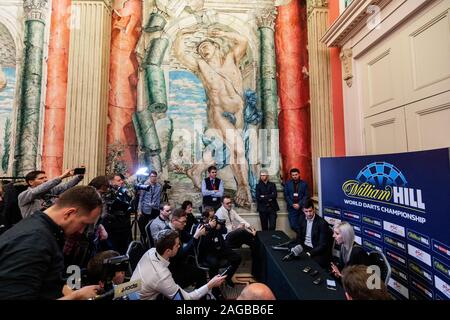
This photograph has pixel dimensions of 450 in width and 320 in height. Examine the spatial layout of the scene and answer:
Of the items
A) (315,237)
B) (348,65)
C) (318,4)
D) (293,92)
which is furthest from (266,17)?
(315,237)

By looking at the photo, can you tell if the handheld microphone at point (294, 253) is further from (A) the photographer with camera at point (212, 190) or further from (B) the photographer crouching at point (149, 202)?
(B) the photographer crouching at point (149, 202)

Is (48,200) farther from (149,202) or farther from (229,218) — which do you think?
(229,218)

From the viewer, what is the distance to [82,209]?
4.66 feet

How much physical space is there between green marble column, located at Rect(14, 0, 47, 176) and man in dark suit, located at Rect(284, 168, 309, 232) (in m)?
6.24

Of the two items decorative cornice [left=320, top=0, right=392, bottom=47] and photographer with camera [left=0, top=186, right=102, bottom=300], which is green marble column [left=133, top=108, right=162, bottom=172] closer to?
photographer with camera [left=0, top=186, right=102, bottom=300]

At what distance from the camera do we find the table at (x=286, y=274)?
2201mm

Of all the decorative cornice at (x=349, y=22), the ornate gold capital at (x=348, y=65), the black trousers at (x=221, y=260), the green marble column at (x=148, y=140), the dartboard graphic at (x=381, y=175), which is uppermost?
the decorative cornice at (x=349, y=22)

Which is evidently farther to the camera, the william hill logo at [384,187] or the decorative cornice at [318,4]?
the decorative cornice at [318,4]

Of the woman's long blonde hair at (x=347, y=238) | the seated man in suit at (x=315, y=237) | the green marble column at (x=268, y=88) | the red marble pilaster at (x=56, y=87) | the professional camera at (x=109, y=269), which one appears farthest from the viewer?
the green marble column at (x=268, y=88)

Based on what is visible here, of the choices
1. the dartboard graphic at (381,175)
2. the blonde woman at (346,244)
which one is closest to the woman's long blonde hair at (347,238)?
the blonde woman at (346,244)

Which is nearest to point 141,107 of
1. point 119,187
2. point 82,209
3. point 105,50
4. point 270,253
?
point 105,50

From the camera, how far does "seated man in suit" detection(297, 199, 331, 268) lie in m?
3.63

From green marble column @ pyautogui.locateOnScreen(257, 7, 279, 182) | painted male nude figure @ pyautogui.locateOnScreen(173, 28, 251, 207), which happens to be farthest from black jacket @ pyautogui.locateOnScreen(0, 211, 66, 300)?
green marble column @ pyautogui.locateOnScreen(257, 7, 279, 182)
